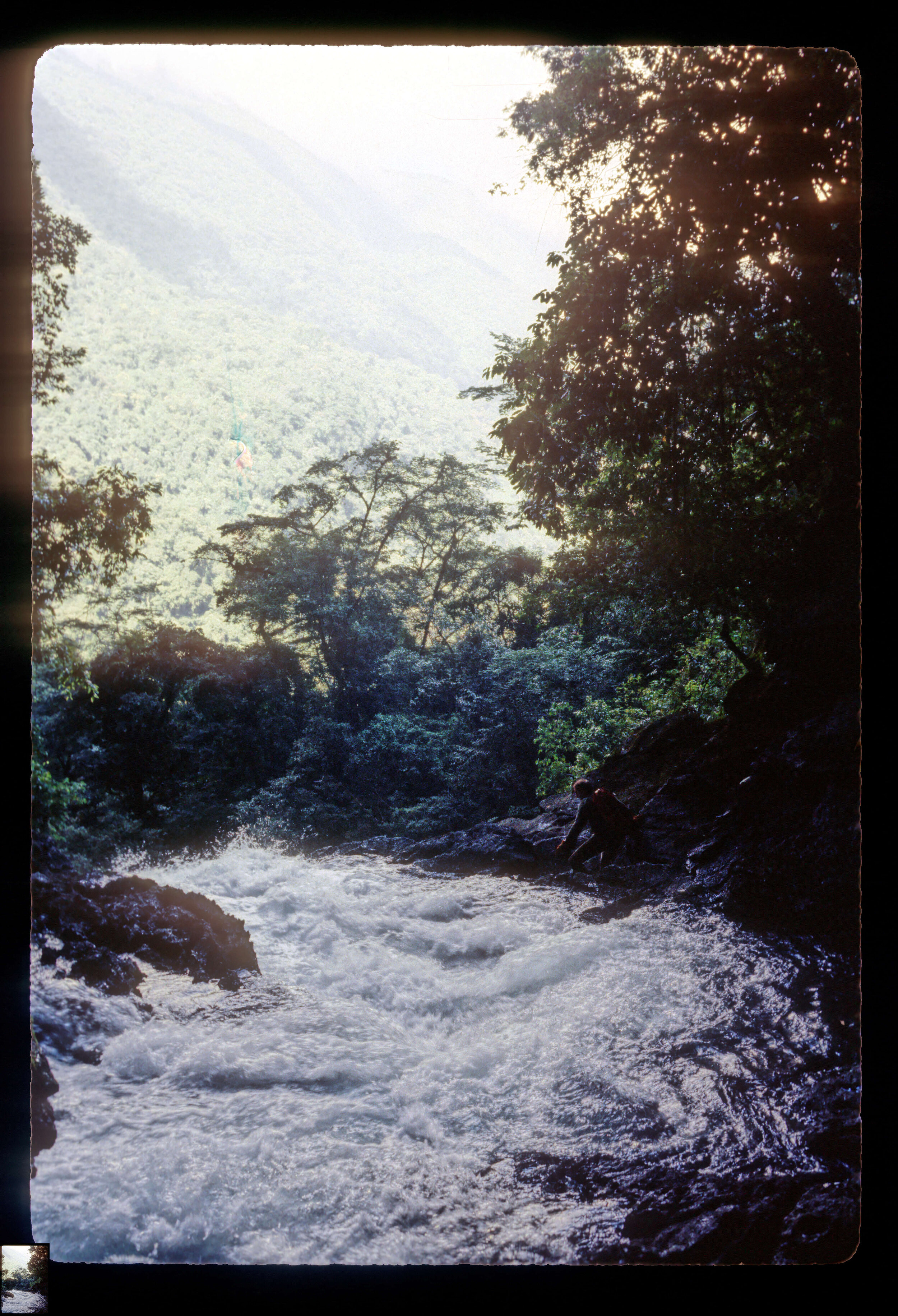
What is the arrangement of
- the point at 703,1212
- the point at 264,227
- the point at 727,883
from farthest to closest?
the point at 264,227
the point at 727,883
the point at 703,1212

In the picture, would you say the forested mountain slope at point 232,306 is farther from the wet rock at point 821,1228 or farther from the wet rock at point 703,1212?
the wet rock at point 821,1228

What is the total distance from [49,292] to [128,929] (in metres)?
1.80

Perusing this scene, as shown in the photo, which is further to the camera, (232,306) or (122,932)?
(232,306)

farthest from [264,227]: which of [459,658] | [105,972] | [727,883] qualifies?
[727,883]

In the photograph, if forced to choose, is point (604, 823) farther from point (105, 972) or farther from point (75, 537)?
point (75, 537)

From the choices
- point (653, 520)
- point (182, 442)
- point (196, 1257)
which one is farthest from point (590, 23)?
point (196, 1257)

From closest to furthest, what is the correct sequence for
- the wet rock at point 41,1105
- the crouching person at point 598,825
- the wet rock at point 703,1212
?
the wet rock at point 703,1212, the wet rock at point 41,1105, the crouching person at point 598,825

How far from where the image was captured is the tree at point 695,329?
2025 mm

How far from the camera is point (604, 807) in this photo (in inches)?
85.0

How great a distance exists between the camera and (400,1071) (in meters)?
1.95

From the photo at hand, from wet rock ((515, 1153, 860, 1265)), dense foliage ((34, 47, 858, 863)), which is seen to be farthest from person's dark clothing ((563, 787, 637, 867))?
wet rock ((515, 1153, 860, 1265))

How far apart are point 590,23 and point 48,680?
2390 millimetres

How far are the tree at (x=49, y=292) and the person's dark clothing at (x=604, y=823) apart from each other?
192 centimetres

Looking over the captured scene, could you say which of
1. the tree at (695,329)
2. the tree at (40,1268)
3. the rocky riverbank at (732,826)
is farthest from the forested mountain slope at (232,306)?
the tree at (40,1268)
